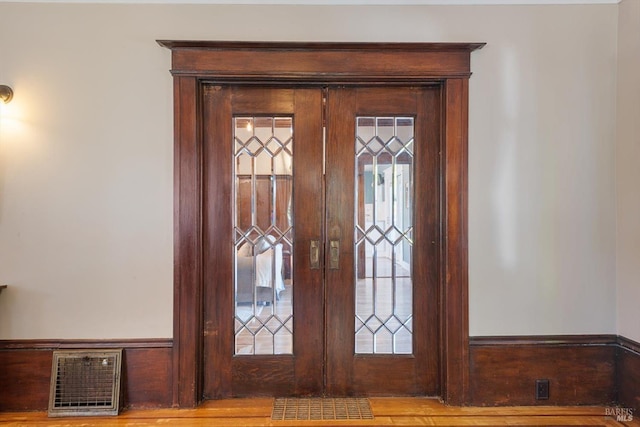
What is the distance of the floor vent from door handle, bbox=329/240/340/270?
134 centimetres

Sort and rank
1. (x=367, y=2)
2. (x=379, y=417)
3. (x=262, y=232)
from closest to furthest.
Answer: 1. (x=379, y=417)
2. (x=367, y=2)
3. (x=262, y=232)

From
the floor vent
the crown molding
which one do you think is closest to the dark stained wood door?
the crown molding

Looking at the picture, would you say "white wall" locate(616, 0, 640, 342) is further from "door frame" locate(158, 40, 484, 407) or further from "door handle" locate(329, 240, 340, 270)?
"door handle" locate(329, 240, 340, 270)

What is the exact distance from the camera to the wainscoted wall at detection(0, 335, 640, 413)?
2242 mm

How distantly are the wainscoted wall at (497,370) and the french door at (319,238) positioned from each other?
276 mm

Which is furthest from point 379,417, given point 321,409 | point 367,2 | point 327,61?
point 367,2

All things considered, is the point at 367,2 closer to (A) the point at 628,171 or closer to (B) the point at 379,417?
(A) the point at 628,171

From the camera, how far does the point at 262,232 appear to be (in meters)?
2.39

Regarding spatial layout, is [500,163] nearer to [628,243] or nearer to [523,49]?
[523,49]

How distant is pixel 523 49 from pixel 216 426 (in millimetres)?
2779

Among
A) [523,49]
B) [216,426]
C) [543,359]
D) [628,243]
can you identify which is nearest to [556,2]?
[523,49]

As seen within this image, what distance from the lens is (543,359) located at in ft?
7.58

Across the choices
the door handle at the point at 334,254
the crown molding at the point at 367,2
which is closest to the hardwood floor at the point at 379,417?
the door handle at the point at 334,254

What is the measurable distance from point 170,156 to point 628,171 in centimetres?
268
